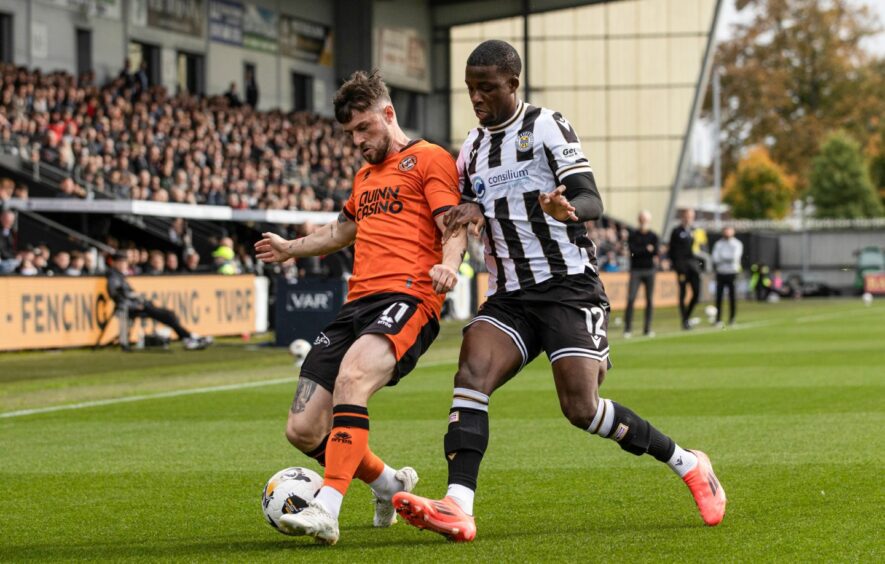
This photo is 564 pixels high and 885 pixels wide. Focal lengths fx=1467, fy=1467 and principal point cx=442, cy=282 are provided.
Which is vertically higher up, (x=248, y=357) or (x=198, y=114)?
(x=198, y=114)

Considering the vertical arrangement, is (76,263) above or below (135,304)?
above

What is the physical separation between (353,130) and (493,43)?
731 millimetres

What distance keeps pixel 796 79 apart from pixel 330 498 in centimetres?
8435

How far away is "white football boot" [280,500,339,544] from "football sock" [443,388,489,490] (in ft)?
1.80

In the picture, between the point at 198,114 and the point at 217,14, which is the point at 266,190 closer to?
the point at 198,114

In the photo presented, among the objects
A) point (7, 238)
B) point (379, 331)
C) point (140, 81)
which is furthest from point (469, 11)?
point (379, 331)

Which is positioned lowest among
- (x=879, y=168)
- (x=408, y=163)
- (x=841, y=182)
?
(x=408, y=163)

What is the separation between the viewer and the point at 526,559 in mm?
5703

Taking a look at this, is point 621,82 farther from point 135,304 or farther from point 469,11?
point 135,304

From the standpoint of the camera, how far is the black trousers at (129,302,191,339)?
21656mm

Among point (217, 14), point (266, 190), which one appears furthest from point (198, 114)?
point (217, 14)

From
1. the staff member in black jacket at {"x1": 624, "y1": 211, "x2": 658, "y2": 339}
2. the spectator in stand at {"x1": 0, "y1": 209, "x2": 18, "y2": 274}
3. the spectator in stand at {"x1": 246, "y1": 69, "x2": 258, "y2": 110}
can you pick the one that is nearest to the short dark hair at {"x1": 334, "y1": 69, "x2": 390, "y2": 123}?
the spectator in stand at {"x1": 0, "y1": 209, "x2": 18, "y2": 274}

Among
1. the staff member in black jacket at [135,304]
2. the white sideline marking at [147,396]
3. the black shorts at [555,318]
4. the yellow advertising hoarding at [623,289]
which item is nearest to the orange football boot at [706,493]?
the black shorts at [555,318]

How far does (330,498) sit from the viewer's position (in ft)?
19.8
